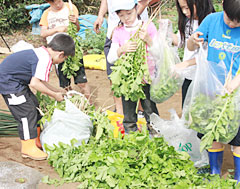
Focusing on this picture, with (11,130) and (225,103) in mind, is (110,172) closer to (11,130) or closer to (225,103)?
(225,103)

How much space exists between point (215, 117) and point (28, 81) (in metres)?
1.86

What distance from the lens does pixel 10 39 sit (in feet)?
29.0

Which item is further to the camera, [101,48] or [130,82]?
[101,48]

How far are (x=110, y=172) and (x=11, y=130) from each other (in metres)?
1.56

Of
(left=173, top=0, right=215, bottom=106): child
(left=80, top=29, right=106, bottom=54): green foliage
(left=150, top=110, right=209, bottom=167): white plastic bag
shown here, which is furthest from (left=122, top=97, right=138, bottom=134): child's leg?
(left=80, top=29, right=106, bottom=54): green foliage

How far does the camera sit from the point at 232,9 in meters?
2.10

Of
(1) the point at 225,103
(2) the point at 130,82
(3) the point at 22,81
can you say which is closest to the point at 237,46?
(1) the point at 225,103

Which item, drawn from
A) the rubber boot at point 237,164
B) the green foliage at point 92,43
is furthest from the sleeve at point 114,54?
the green foliage at point 92,43

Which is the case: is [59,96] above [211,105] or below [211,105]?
below

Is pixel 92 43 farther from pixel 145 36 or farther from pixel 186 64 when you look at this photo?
pixel 186 64

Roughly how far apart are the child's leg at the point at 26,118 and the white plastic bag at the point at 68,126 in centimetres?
15

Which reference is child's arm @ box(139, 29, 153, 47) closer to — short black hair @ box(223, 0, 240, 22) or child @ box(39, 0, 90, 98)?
short black hair @ box(223, 0, 240, 22)

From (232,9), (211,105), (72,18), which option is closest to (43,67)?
(72,18)

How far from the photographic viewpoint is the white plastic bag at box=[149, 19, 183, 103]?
2707mm
